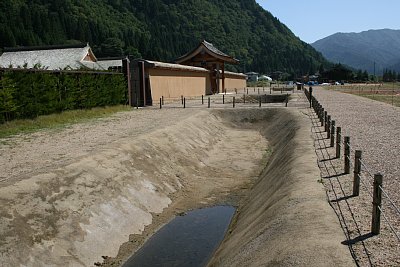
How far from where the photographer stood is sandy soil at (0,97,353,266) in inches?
267

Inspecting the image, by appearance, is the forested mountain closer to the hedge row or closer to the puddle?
the hedge row

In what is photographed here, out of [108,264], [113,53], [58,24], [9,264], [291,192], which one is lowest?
[108,264]

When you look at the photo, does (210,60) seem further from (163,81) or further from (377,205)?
(377,205)

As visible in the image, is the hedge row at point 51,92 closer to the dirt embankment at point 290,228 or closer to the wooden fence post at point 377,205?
the dirt embankment at point 290,228

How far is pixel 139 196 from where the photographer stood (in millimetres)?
11523

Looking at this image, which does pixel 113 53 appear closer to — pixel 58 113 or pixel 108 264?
pixel 58 113

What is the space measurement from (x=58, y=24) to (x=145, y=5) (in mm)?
54591

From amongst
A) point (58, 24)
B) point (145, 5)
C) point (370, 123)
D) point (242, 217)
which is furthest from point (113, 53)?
point (242, 217)

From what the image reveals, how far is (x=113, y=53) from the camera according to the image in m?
92.6

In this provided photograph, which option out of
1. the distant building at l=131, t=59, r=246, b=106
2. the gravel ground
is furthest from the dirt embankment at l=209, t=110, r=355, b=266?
the distant building at l=131, t=59, r=246, b=106

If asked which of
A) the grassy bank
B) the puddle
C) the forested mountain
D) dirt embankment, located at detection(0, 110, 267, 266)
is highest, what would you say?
the forested mountain

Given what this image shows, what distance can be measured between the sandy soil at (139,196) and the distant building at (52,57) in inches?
741

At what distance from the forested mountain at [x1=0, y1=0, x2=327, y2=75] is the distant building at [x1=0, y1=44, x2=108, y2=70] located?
111ft

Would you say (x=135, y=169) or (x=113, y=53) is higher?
(x=113, y=53)
